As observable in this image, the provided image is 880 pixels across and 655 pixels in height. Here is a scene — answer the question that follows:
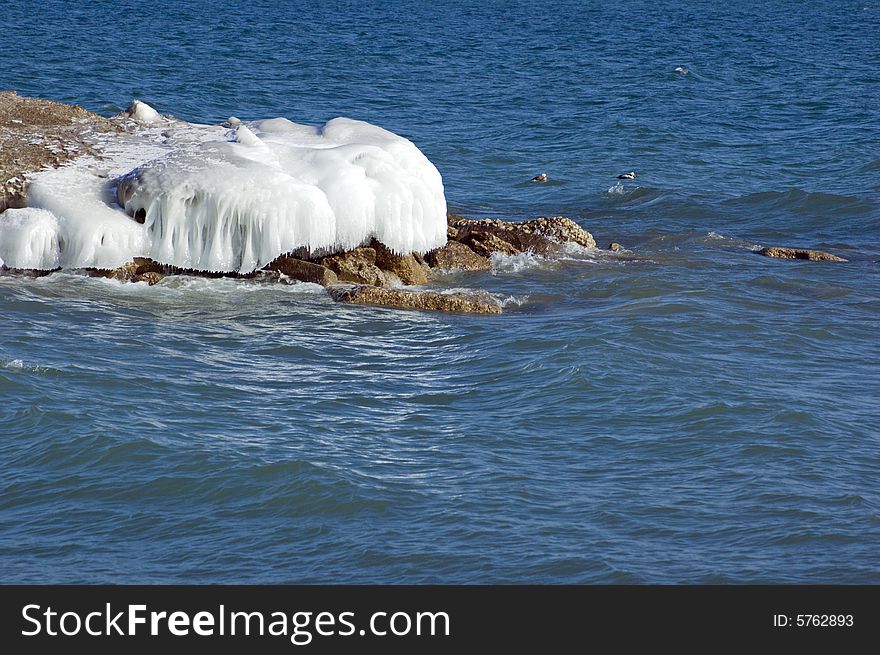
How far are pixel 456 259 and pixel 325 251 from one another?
2736 mm

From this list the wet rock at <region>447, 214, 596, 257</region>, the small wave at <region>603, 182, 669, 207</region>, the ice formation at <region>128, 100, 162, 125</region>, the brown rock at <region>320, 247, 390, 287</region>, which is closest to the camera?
the brown rock at <region>320, 247, 390, 287</region>

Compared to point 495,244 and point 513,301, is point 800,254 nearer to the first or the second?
point 495,244

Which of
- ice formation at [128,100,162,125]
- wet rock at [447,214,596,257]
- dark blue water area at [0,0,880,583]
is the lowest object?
dark blue water area at [0,0,880,583]

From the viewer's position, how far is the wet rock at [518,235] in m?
22.9

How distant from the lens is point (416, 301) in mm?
19422

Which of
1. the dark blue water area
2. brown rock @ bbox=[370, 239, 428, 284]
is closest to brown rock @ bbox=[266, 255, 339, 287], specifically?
the dark blue water area

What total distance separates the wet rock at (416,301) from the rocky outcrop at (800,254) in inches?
262

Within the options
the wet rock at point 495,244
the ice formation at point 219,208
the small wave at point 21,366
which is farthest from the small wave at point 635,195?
the small wave at point 21,366

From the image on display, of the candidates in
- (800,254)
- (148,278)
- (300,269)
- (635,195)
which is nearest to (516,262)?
(300,269)

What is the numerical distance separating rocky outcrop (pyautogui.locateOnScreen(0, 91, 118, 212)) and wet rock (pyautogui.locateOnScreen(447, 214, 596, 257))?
22.7 feet

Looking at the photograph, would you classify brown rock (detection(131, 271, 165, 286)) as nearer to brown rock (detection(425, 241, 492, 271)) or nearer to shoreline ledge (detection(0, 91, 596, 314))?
shoreline ledge (detection(0, 91, 596, 314))

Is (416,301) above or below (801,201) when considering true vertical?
below

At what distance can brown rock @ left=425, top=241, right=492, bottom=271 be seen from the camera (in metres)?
21.8

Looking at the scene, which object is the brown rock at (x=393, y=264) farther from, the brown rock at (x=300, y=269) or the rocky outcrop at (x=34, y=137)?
the rocky outcrop at (x=34, y=137)
